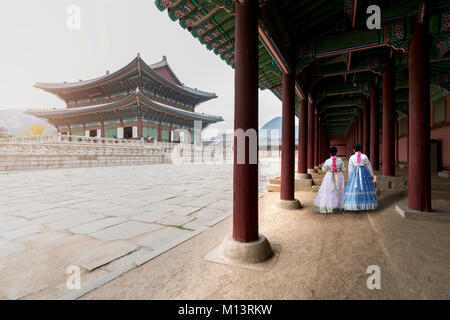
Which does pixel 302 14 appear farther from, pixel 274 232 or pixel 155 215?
pixel 155 215

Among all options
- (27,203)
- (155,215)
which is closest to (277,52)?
(155,215)

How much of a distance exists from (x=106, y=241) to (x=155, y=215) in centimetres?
121

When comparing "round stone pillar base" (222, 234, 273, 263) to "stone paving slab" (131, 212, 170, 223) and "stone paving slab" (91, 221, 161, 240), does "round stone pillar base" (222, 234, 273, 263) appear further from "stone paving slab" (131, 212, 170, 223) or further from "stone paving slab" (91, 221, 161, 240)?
"stone paving slab" (131, 212, 170, 223)

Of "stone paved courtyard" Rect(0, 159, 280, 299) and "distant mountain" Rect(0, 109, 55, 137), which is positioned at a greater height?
"distant mountain" Rect(0, 109, 55, 137)

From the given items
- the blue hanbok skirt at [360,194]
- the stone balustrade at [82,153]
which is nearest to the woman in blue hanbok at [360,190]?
the blue hanbok skirt at [360,194]

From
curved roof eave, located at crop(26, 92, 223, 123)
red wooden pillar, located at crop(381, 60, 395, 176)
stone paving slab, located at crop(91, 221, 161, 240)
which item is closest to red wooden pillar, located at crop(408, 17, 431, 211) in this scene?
red wooden pillar, located at crop(381, 60, 395, 176)

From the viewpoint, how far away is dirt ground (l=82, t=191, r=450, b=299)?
1.78 m

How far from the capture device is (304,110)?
5.99 m

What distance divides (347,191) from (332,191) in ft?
1.14

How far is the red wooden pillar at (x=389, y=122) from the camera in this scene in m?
5.40

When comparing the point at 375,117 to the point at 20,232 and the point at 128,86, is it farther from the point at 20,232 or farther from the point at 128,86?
the point at 128,86

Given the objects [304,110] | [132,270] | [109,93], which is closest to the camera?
[132,270]

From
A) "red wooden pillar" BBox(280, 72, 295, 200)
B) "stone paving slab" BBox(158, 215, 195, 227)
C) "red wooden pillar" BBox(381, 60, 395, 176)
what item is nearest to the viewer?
"stone paving slab" BBox(158, 215, 195, 227)

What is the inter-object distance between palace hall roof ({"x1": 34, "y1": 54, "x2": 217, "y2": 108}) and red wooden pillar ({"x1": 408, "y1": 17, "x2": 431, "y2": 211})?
25870 mm
